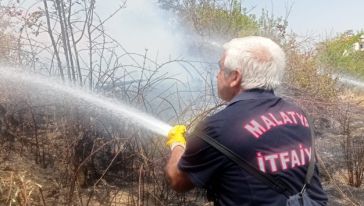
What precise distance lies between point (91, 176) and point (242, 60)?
3212 millimetres

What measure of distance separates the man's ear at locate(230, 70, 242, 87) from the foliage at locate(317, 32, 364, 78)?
10.3m

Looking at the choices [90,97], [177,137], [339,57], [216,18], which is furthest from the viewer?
[339,57]

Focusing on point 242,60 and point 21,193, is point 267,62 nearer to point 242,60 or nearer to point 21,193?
point 242,60

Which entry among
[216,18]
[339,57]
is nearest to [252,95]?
[216,18]

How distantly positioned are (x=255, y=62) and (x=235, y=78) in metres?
0.12

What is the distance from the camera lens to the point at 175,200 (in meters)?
4.85

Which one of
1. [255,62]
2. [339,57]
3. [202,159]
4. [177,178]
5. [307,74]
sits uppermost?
[339,57]

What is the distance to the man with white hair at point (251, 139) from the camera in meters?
2.06

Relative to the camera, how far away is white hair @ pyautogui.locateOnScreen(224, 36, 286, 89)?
2.19 meters

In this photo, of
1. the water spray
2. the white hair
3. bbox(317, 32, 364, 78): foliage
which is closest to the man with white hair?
the white hair

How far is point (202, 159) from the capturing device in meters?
2.13

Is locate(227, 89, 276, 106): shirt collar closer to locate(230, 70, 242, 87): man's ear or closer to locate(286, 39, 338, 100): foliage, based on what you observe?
locate(230, 70, 242, 87): man's ear

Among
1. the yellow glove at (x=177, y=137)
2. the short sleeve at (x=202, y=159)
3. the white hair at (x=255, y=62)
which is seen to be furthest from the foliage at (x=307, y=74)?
the short sleeve at (x=202, y=159)

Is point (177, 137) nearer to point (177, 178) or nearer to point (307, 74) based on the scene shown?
point (177, 178)
